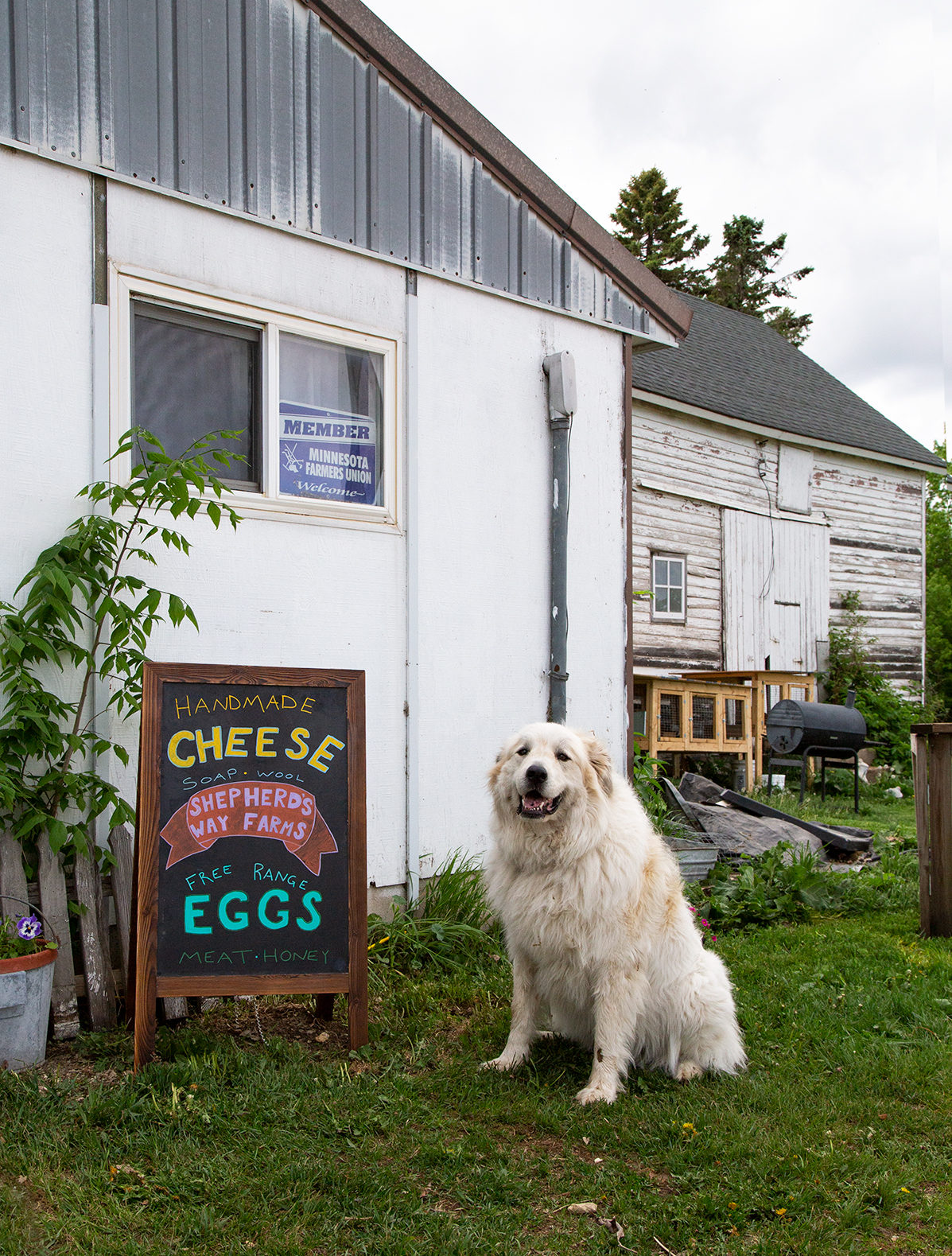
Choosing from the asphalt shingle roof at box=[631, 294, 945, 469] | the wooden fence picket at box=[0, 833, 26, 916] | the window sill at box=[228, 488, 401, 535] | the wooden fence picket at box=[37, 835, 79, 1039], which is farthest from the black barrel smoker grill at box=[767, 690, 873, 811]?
the wooden fence picket at box=[0, 833, 26, 916]

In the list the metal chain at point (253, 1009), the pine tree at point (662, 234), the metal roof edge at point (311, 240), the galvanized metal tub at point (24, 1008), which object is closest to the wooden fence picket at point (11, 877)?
the galvanized metal tub at point (24, 1008)

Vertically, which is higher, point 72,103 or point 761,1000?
point 72,103

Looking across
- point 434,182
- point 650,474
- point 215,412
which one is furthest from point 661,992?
point 650,474

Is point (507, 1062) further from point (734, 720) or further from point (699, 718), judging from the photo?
point (734, 720)

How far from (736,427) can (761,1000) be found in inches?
442

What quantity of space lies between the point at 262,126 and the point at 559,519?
277cm

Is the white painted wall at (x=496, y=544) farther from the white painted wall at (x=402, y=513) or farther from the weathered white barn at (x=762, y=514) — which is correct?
the weathered white barn at (x=762, y=514)

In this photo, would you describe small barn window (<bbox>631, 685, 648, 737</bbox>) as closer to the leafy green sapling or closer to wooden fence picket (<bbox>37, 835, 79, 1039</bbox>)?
the leafy green sapling

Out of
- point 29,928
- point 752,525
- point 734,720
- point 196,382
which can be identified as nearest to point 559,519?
point 196,382

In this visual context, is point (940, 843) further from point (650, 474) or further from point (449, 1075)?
point (650, 474)

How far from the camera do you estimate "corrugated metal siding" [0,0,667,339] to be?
4363mm

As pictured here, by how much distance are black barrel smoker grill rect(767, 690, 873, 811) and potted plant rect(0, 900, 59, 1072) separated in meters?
9.20

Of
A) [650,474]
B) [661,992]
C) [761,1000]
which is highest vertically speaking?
[650,474]

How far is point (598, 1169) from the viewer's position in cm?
309
